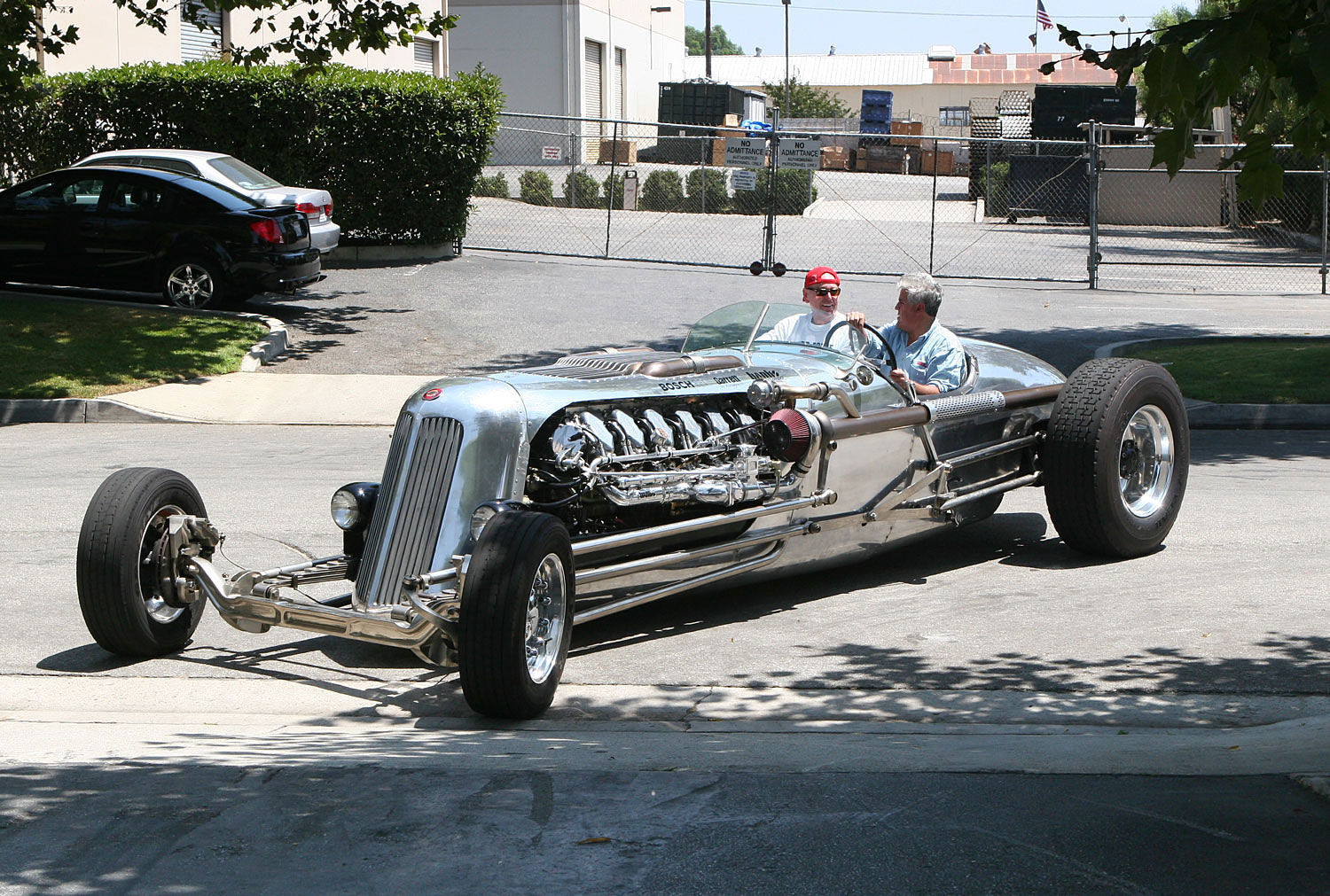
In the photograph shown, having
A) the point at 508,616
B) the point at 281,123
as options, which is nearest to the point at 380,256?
the point at 281,123

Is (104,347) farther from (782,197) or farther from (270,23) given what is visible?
(782,197)

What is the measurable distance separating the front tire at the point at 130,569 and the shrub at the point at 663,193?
90.4ft

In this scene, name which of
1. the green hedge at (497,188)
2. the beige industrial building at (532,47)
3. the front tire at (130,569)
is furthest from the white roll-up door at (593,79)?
the front tire at (130,569)

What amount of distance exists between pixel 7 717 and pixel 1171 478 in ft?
20.0

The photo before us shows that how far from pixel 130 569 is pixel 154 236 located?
11964mm

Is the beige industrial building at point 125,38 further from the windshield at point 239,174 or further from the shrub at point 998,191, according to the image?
the shrub at point 998,191

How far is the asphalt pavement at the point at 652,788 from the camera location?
13.0 ft

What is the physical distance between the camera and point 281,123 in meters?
21.1

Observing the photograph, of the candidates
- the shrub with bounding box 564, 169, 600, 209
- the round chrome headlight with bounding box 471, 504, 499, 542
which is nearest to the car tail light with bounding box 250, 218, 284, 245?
the round chrome headlight with bounding box 471, 504, 499, 542

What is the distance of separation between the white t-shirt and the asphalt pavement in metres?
2.44

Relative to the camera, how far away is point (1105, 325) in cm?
1780

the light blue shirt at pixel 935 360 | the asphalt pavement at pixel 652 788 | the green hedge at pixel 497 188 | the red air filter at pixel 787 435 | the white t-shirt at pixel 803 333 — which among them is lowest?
the asphalt pavement at pixel 652 788

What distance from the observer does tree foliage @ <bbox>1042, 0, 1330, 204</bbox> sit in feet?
13.0

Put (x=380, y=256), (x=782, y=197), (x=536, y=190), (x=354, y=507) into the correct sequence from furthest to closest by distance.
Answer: (x=782, y=197) → (x=536, y=190) → (x=380, y=256) → (x=354, y=507)
